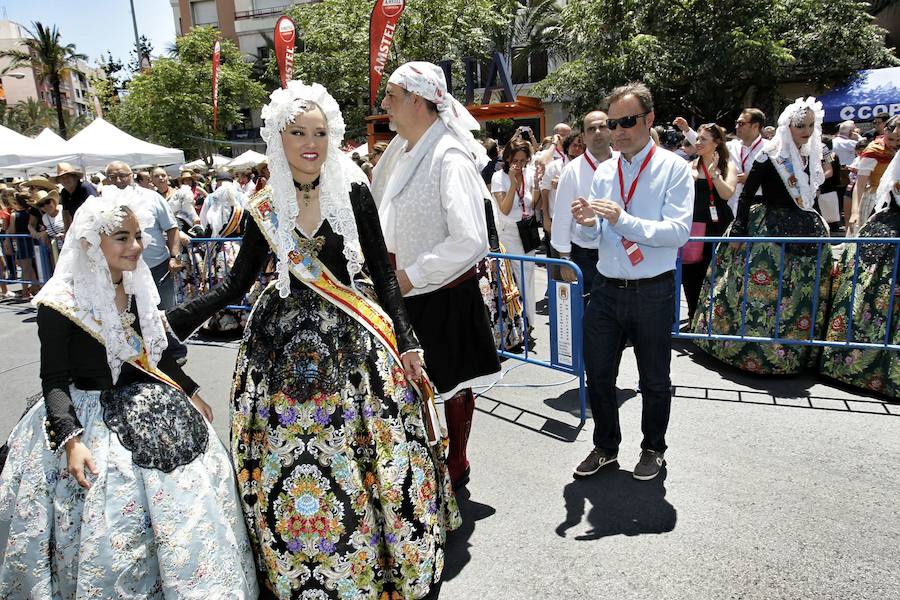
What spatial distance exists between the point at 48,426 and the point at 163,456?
0.41 m

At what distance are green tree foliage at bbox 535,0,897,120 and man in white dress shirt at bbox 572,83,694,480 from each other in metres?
17.5

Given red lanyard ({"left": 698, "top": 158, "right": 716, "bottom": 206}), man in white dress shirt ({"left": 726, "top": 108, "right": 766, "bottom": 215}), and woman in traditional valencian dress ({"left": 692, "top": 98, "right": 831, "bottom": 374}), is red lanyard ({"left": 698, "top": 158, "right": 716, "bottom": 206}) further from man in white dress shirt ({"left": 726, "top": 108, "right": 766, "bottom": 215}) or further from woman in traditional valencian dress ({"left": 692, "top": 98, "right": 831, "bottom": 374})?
woman in traditional valencian dress ({"left": 692, "top": 98, "right": 831, "bottom": 374})

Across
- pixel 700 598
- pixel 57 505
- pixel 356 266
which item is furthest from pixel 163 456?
pixel 700 598

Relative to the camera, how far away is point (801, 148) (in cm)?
476

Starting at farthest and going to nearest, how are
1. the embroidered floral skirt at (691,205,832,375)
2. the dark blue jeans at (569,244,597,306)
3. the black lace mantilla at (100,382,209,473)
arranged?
the dark blue jeans at (569,244,597,306) → the embroidered floral skirt at (691,205,832,375) → the black lace mantilla at (100,382,209,473)

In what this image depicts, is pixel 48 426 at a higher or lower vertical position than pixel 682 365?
higher

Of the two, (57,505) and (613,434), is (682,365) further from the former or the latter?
(57,505)

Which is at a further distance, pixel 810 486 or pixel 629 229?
pixel 810 486

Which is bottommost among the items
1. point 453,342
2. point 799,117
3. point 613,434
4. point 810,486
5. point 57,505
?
point 810,486

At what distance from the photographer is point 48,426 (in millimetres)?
2312

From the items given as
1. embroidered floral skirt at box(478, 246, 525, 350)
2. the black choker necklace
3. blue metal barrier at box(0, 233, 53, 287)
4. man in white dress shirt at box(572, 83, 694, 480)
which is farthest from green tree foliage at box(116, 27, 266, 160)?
the black choker necklace

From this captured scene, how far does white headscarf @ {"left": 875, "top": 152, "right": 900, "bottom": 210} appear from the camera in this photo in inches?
176

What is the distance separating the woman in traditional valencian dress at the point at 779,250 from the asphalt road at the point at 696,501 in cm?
27

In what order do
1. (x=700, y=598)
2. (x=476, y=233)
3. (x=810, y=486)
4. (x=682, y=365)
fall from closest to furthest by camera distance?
(x=700, y=598), (x=476, y=233), (x=810, y=486), (x=682, y=365)
